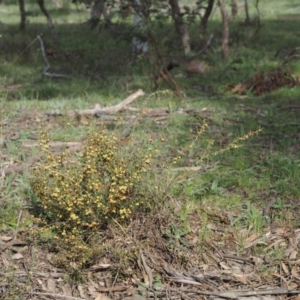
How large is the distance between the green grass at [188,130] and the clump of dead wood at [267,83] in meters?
0.16

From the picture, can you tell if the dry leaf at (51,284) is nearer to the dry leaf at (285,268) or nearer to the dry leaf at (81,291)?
the dry leaf at (81,291)

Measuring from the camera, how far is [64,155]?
4816 millimetres

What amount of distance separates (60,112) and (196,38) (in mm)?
7380

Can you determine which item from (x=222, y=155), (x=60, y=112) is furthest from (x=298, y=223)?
(x=60, y=112)

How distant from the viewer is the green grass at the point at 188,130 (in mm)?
4703

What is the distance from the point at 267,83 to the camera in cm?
870

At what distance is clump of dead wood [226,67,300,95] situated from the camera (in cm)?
867

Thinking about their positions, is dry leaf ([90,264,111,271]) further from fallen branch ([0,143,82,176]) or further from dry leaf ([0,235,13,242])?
fallen branch ([0,143,82,176])

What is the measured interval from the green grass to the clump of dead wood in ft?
0.54

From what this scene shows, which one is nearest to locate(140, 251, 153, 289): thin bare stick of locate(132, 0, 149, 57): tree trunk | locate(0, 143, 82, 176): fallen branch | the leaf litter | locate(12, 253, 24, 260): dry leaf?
the leaf litter

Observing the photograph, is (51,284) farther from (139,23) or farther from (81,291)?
(139,23)

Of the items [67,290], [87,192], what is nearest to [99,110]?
[87,192]

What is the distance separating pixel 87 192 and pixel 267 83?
16.2 ft

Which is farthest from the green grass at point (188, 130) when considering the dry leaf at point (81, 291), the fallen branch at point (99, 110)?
the dry leaf at point (81, 291)
